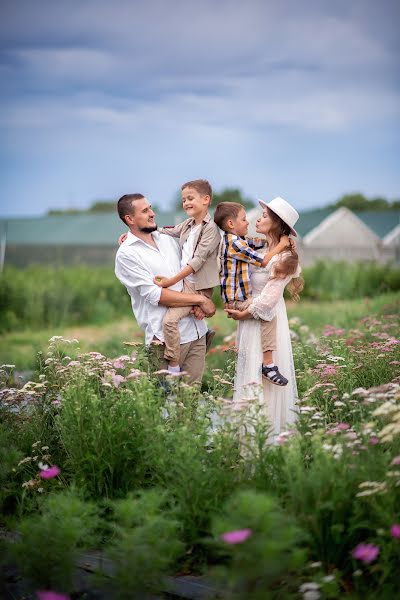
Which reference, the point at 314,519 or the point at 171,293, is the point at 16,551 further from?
the point at 171,293

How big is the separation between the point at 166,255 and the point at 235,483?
1.89 m

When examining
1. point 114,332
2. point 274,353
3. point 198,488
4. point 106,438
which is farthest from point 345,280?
point 198,488

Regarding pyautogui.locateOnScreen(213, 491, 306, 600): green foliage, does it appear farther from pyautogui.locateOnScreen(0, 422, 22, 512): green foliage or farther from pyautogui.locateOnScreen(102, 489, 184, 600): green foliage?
pyautogui.locateOnScreen(0, 422, 22, 512): green foliage

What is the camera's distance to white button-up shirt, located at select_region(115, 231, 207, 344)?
5.29 meters

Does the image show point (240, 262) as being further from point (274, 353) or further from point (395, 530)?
point (395, 530)

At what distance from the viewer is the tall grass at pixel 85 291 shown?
17766 mm

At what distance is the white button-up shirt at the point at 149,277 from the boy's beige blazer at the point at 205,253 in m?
0.16

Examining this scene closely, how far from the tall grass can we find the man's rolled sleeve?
10770 millimetres

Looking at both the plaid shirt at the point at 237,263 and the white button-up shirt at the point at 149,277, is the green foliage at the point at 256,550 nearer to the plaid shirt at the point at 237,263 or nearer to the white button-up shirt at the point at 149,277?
the plaid shirt at the point at 237,263

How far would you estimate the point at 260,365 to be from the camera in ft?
17.0

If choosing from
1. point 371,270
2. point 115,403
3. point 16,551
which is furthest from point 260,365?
point 371,270

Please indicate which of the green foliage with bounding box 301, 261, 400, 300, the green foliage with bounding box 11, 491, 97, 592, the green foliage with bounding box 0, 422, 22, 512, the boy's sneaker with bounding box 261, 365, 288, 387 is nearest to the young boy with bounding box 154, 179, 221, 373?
the boy's sneaker with bounding box 261, 365, 288, 387

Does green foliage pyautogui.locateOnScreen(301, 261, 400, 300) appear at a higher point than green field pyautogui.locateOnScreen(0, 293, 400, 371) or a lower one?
higher

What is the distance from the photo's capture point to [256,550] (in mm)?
3023
